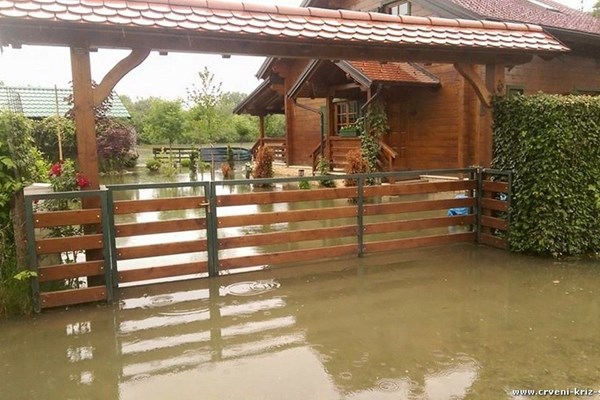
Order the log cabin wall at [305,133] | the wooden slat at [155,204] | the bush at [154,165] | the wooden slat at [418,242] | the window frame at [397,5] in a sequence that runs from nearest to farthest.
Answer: the wooden slat at [155,204]
the wooden slat at [418,242]
the window frame at [397,5]
the log cabin wall at [305,133]
the bush at [154,165]

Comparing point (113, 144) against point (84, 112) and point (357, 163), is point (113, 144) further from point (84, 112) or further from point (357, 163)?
point (84, 112)

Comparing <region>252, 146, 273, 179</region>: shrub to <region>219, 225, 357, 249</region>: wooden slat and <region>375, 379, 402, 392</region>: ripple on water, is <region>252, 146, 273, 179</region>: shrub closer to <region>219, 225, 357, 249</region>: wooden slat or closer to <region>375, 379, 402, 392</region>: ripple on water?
<region>219, 225, 357, 249</region>: wooden slat

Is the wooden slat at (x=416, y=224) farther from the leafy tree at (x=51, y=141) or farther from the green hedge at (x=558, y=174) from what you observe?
the leafy tree at (x=51, y=141)

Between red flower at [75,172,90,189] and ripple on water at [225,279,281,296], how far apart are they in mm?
1869

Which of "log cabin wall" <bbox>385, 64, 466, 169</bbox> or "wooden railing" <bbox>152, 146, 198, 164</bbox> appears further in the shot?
"wooden railing" <bbox>152, 146, 198, 164</bbox>

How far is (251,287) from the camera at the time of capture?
5.63 m

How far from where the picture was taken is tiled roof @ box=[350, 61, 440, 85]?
41.9 ft

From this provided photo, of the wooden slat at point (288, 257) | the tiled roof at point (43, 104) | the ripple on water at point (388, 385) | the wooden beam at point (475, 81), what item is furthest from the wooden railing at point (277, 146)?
the ripple on water at point (388, 385)

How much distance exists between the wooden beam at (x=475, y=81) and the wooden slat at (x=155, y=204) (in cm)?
406

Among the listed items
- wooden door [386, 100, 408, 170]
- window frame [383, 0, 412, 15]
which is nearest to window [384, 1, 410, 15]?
window frame [383, 0, 412, 15]

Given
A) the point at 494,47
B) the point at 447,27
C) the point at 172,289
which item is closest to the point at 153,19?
the point at 172,289

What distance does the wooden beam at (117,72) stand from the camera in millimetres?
5125

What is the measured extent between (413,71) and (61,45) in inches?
422

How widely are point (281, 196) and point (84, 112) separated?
96.3 inches
